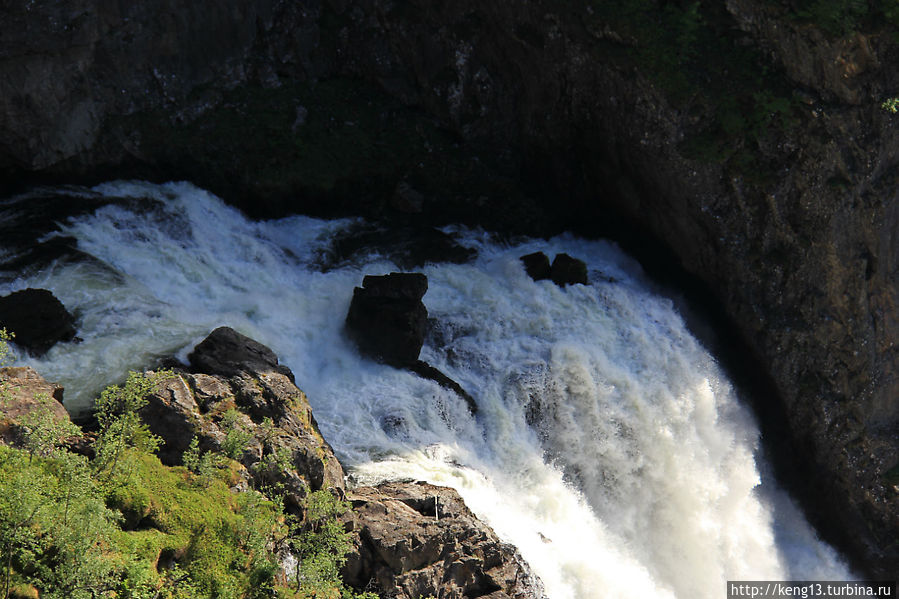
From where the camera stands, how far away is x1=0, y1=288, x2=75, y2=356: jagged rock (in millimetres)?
16266

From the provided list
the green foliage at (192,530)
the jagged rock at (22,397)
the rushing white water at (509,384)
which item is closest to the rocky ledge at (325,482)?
the green foliage at (192,530)

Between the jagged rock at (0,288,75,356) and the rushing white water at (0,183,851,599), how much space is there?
31 centimetres

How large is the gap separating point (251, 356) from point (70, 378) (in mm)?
3238

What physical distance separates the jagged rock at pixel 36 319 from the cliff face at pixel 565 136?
664cm

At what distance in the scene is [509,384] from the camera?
822 inches

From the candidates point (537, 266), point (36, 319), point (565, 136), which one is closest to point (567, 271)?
point (537, 266)

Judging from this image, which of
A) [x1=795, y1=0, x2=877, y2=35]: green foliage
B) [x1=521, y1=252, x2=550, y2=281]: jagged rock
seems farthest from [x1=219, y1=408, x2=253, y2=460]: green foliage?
[x1=795, y1=0, x2=877, y2=35]: green foliage

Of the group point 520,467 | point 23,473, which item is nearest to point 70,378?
point 23,473

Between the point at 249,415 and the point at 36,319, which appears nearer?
the point at 249,415

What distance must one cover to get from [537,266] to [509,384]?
496 cm

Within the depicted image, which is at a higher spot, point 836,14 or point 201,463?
point 836,14

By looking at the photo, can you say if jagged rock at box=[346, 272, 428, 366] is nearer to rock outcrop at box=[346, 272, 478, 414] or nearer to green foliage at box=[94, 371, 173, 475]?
rock outcrop at box=[346, 272, 478, 414]

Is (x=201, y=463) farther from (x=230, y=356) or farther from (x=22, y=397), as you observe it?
(x=230, y=356)

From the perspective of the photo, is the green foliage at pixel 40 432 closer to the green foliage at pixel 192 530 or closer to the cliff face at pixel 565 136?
the green foliage at pixel 192 530
